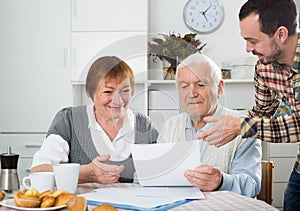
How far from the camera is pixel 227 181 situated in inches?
62.3

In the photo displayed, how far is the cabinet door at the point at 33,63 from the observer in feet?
12.0

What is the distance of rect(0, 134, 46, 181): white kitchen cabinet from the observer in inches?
141

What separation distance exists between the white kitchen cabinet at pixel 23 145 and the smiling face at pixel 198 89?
214 centimetres

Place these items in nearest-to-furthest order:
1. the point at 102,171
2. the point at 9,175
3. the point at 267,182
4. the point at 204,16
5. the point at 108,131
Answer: the point at 9,175 → the point at 102,171 → the point at 108,131 → the point at 267,182 → the point at 204,16

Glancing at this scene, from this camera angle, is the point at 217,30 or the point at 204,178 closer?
the point at 204,178

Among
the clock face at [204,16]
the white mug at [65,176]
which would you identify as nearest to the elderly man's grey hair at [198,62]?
the white mug at [65,176]

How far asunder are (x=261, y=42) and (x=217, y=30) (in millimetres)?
1723

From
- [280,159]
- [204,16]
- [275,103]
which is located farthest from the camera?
[204,16]

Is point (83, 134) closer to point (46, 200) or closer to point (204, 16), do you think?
point (46, 200)

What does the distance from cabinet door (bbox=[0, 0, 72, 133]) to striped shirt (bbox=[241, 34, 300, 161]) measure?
1728 millimetres

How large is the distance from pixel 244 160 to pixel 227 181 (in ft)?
0.74

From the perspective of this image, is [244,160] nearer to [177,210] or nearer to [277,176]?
[177,210]

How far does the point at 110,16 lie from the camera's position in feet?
12.0

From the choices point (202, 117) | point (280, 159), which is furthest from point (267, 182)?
point (280, 159)
